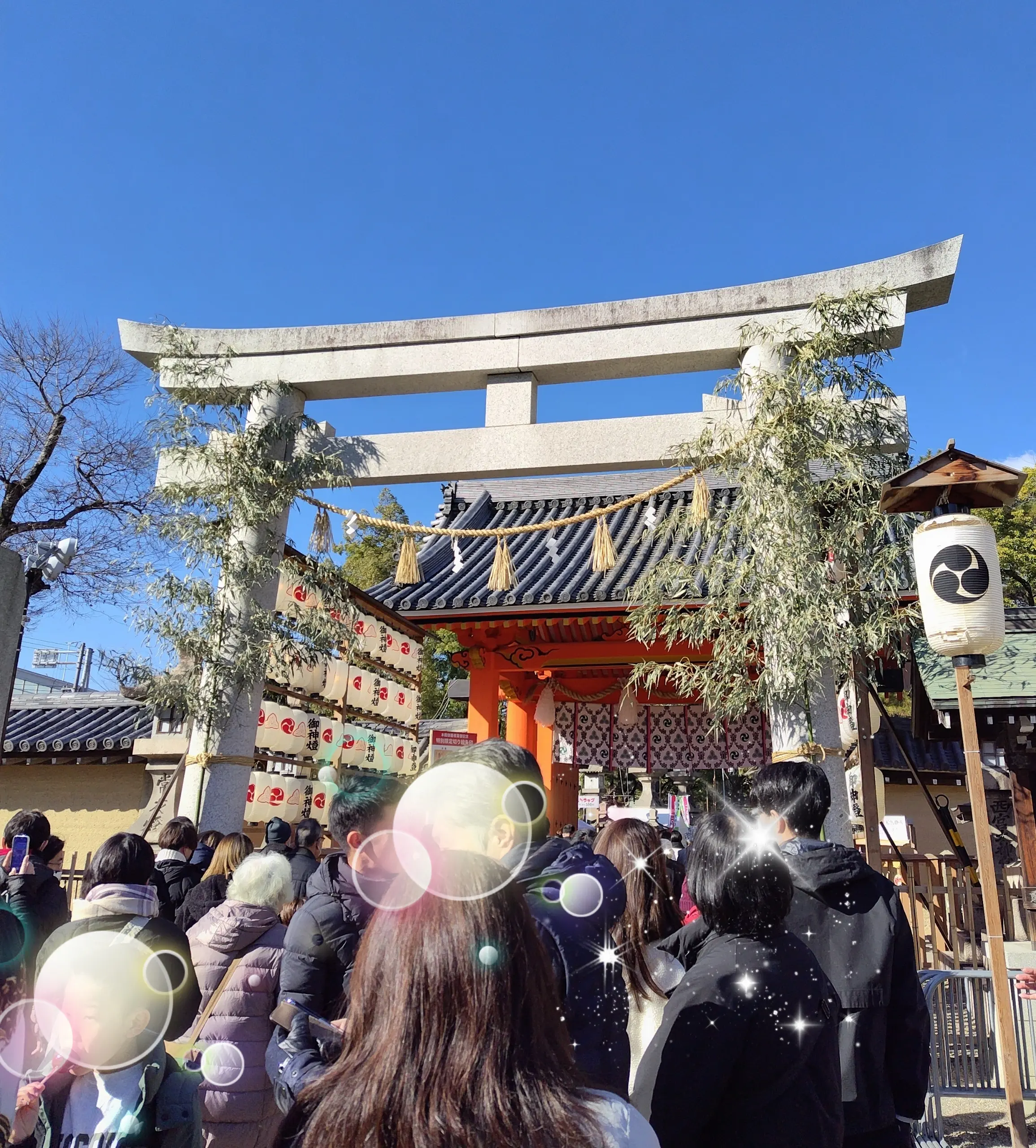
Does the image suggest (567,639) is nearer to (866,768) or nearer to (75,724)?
(866,768)

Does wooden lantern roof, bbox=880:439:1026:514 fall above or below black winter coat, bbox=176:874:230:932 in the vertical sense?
above

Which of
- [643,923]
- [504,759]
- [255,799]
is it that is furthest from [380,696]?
[504,759]

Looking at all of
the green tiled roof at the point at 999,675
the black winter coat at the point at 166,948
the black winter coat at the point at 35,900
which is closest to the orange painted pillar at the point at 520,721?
the green tiled roof at the point at 999,675

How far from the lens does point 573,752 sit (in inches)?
522

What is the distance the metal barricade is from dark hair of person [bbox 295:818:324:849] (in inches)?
138

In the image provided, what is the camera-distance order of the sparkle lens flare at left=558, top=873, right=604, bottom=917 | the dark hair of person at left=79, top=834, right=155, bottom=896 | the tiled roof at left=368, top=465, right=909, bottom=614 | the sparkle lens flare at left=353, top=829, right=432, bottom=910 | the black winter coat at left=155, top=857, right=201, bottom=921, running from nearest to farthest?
1. the sparkle lens flare at left=353, top=829, right=432, bottom=910
2. the sparkle lens flare at left=558, top=873, right=604, bottom=917
3. the dark hair of person at left=79, top=834, right=155, bottom=896
4. the black winter coat at left=155, top=857, right=201, bottom=921
5. the tiled roof at left=368, top=465, right=909, bottom=614

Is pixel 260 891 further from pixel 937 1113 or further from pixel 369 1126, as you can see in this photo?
pixel 937 1113

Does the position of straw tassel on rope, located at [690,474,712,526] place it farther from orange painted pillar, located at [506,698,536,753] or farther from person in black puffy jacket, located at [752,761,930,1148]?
orange painted pillar, located at [506,698,536,753]

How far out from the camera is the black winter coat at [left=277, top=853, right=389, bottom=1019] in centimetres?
265

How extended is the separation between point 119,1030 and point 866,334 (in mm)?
6608

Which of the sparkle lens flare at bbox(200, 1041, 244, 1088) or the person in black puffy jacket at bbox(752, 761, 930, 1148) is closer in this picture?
the person in black puffy jacket at bbox(752, 761, 930, 1148)

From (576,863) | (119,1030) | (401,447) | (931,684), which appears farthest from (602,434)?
(119,1030)

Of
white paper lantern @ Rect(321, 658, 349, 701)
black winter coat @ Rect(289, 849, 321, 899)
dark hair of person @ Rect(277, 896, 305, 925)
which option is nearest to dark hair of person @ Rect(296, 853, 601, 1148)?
dark hair of person @ Rect(277, 896, 305, 925)

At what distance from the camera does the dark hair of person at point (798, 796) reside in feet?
8.77
